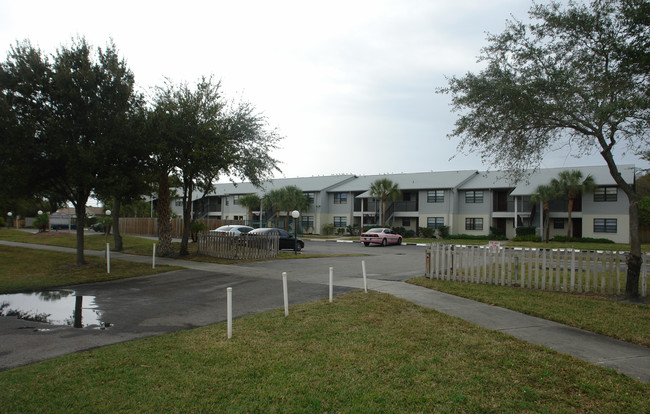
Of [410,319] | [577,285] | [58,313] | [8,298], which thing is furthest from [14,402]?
[577,285]

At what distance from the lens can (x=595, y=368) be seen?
511 cm

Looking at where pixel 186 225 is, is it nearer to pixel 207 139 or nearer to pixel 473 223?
pixel 207 139

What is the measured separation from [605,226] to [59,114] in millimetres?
40949

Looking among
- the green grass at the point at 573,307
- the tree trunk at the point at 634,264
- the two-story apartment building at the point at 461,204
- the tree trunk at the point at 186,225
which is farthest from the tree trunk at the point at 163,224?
the tree trunk at the point at 634,264

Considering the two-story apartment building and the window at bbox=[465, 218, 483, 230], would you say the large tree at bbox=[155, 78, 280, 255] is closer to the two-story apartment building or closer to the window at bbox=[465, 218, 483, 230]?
the two-story apartment building

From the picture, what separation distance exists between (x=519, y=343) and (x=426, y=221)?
39.6 m

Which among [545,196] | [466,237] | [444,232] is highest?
[545,196]

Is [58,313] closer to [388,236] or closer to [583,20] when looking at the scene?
[583,20]

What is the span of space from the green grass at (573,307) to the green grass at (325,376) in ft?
6.84

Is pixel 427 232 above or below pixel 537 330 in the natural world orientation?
above

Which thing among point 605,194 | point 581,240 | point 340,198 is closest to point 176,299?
point 581,240

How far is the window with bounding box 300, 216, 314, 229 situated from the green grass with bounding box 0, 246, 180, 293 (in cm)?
3431

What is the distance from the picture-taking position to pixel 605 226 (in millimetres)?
36844

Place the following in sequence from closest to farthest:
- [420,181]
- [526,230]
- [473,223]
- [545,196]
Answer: [545,196] < [526,230] < [473,223] < [420,181]
